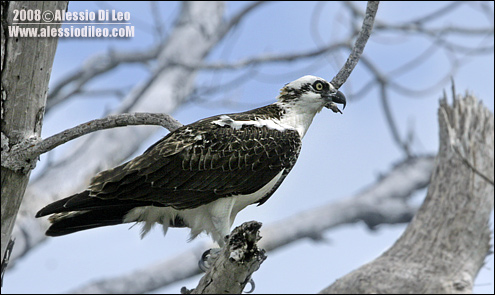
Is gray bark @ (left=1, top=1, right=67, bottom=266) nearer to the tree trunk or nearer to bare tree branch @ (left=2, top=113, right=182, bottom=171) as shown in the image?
bare tree branch @ (left=2, top=113, right=182, bottom=171)

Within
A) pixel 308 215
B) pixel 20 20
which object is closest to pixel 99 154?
pixel 308 215

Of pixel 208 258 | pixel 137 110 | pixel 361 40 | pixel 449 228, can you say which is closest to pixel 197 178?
pixel 208 258

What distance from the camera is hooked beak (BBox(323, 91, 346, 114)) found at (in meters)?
4.24

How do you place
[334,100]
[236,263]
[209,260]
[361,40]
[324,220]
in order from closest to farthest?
[236,263]
[361,40]
[209,260]
[334,100]
[324,220]

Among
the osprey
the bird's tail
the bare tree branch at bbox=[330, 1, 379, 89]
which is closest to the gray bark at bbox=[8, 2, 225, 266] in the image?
the bird's tail

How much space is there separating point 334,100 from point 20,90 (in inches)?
82.9

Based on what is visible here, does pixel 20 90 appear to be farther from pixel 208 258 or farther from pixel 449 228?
pixel 449 228

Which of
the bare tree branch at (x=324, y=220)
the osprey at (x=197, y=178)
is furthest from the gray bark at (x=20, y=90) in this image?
the bare tree branch at (x=324, y=220)

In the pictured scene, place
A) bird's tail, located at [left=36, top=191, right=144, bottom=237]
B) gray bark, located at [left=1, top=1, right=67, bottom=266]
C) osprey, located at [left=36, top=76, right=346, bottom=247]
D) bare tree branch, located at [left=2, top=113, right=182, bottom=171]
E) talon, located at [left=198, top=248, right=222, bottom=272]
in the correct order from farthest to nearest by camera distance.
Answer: talon, located at [left=198, top=248, right=222, bottom=272] < osprey, located at [left=36, top=76, right=346, bottom=247] < bird's tail, located at [left=36, top=191, right=144, bottom=237] < bare tree branch, located at [left=2, top=113, right=182, bottom=171] < gray bark, located at [left=1, top=1, right=67, bottom=266]

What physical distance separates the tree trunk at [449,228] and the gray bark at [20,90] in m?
5.16

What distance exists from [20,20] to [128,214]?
150cm

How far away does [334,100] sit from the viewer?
4.27m

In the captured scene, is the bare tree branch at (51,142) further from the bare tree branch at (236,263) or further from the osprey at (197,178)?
the bare tree branch at (236,263)

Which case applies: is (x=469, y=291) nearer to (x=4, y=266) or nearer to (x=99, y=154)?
(x=4, y=266)
